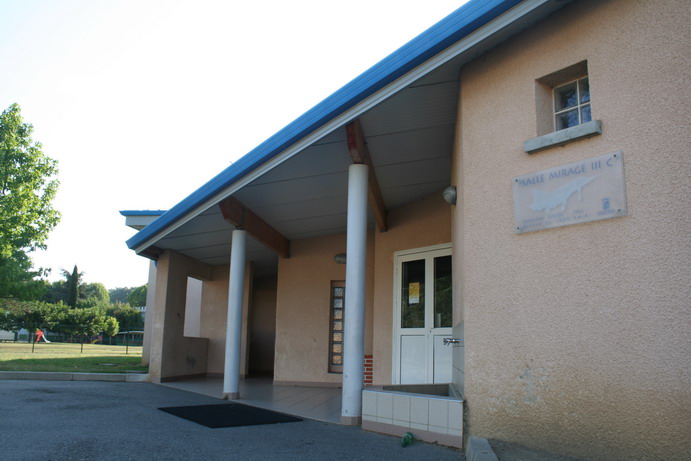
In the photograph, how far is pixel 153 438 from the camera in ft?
17.8

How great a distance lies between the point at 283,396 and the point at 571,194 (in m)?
6.77

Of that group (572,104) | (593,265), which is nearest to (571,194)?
(593,265)

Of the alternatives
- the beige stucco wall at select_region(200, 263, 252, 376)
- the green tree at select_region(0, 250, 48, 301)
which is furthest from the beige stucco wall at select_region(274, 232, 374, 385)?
the green tree at select_region(0, 250, 48, 301)

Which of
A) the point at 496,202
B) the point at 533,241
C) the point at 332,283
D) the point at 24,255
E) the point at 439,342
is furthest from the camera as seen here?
the point at 24,255

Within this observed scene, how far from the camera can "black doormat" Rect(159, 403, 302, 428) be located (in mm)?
6562

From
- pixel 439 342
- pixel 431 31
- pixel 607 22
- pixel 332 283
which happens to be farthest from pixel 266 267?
pixel 607 22

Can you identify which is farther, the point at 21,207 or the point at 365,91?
the point at 21,207

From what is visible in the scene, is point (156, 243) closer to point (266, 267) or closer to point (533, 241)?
point (266, 267)

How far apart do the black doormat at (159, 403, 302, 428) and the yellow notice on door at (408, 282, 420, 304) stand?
3.06 metres

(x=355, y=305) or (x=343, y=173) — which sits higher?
(x=343, y=173)

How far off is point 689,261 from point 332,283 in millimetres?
8789

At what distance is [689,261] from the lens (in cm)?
369

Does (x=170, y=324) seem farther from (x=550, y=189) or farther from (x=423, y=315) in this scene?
(x=550, y=189)

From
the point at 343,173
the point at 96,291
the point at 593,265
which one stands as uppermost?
the point at 96,291
